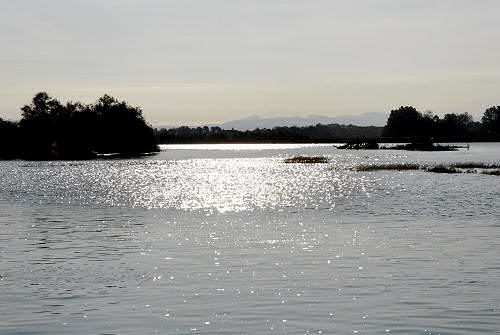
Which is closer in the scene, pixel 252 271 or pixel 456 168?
pixel 252 271

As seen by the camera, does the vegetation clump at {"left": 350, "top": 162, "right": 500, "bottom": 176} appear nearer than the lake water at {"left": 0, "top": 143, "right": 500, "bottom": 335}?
No

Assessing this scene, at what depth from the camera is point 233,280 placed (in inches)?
989

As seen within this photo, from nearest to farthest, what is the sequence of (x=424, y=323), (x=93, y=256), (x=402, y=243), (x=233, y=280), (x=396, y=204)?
(x=424, y=323) < (x=233, y=280) < (x=93, y=256) < (x=402, y=243) < (x=396, y=204)

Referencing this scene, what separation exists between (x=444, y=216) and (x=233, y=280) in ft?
91.7

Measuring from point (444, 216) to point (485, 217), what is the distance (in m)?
2.76

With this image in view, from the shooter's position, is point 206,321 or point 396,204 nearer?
point 206,321

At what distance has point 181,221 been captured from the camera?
47875 mm

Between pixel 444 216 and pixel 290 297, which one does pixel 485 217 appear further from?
pixel 290 297

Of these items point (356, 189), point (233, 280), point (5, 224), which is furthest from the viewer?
point (356, 189)

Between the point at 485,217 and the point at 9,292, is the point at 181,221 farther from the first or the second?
the point at 9,292

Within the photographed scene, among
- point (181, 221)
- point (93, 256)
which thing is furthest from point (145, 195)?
point (93, 256)

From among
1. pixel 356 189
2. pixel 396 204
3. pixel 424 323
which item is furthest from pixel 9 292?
pixel 356 189

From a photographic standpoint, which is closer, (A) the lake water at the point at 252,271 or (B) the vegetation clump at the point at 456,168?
(A) the lake water at the point at 252,271

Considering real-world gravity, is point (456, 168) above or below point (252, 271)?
above
